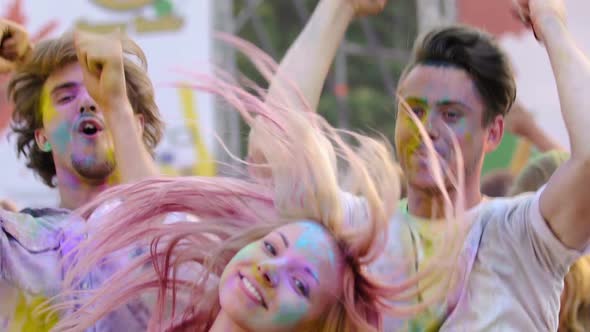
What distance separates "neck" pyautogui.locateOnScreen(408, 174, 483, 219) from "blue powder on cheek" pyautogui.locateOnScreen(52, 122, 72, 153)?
2.67 ft

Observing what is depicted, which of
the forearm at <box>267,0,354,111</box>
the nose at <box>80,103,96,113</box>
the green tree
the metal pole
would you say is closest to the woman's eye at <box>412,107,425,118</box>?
the forearm at <box>267,0,354,111</box>

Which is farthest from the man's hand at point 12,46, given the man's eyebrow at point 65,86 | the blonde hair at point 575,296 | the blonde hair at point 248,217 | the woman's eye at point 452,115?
the blonde hair at point 575,296

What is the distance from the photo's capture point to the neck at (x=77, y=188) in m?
2.84

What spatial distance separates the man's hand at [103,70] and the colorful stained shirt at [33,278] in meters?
0.28

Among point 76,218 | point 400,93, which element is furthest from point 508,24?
point 76,218

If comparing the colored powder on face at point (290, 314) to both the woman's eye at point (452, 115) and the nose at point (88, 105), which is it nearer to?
the woman's eye at point (452, 115)

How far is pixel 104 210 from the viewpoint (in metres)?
2.65

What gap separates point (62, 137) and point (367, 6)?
779 mm

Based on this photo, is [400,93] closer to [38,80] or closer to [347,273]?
[347,273]

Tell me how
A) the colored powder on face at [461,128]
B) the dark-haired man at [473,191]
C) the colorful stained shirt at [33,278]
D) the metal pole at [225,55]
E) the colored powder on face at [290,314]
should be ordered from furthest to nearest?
the metal pole at [225,55], the colored powder on face at [461,128], the colorful stained shirt at [33,278], the dark-haired man at [473,191], the colored powder on face at [290,314]

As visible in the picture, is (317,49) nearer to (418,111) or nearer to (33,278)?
(418,111)

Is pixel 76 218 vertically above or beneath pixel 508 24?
above

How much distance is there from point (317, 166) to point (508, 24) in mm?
3822

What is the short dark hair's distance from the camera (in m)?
2.70
